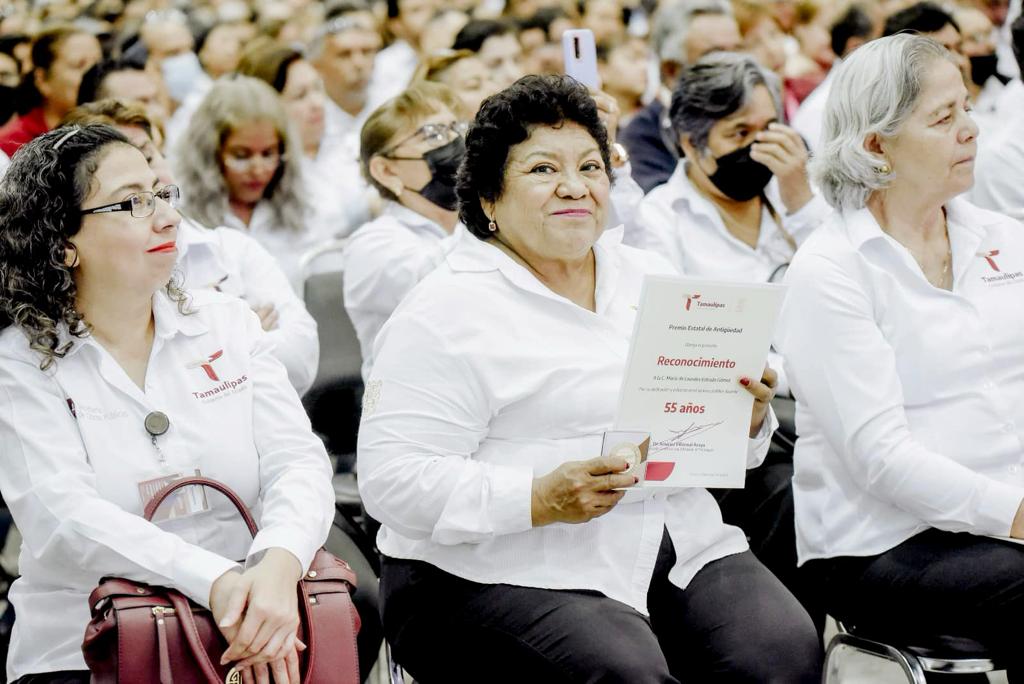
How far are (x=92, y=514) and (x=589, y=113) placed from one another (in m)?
1.33

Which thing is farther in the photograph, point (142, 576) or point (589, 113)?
point (589, 113)

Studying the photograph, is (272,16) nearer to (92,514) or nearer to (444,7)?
(444,7)

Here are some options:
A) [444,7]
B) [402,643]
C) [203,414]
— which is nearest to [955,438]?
[402,643]

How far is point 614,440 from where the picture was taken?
232cm

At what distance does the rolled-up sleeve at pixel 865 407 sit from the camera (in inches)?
104

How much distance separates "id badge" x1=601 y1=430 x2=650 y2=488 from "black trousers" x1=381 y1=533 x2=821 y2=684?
0.32m

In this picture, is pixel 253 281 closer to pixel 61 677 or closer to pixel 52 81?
pixel 61 677

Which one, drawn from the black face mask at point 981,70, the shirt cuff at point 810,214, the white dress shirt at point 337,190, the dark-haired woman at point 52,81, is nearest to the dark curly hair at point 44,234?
the white dress shirt at point 337,190

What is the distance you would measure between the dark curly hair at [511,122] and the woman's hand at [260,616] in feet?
3.10

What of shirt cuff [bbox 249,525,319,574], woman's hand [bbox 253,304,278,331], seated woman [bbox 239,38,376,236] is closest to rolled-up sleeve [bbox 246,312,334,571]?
shirt cuff [bbox 249,525,319,574]

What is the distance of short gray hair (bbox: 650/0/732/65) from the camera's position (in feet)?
19.7

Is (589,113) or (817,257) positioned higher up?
(589,113)

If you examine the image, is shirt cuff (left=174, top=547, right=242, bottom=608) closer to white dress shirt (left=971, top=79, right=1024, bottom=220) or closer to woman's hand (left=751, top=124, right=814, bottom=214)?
woman's hand (left=751, top=124, right=814, bottom=214)

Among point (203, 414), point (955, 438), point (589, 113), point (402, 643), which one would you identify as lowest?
point (402, 643)
